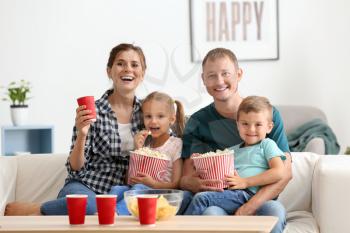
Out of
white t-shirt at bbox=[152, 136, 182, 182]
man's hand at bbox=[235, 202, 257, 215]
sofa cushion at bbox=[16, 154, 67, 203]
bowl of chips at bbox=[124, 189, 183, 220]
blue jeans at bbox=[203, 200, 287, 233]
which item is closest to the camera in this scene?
bowl of chips at bbox=[124, 189, 183, 220]

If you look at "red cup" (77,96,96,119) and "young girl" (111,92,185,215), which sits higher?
"red cup" (77,96,96,119)

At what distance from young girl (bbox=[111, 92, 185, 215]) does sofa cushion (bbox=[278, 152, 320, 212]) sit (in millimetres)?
469

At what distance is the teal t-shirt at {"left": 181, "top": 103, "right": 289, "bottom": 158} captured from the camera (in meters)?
3.14

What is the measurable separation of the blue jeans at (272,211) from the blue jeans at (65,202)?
447 mm

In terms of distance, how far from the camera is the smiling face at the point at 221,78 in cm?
315

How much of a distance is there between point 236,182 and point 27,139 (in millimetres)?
3250

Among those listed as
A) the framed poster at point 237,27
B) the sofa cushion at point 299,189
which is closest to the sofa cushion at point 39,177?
the sofa cushion at point 299,189

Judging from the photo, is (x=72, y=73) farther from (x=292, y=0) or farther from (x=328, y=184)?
(x=328, y=184)

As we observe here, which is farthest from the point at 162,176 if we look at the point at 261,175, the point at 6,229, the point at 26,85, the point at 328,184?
the point at 26,85

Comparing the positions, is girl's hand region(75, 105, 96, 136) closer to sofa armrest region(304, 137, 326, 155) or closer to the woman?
the woman

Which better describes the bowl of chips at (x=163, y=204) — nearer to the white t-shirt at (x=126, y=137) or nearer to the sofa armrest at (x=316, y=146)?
the white t-shirt at (x=126, y=137)

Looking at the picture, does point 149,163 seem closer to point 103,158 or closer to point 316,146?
point 103,158

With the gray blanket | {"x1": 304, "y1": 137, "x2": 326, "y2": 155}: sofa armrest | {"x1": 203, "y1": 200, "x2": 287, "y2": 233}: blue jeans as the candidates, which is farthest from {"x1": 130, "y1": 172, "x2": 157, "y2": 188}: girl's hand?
the gray blanket

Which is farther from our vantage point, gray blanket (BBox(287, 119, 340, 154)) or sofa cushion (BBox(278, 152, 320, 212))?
gray blanket (BBox(287, 119, 340, 154))
